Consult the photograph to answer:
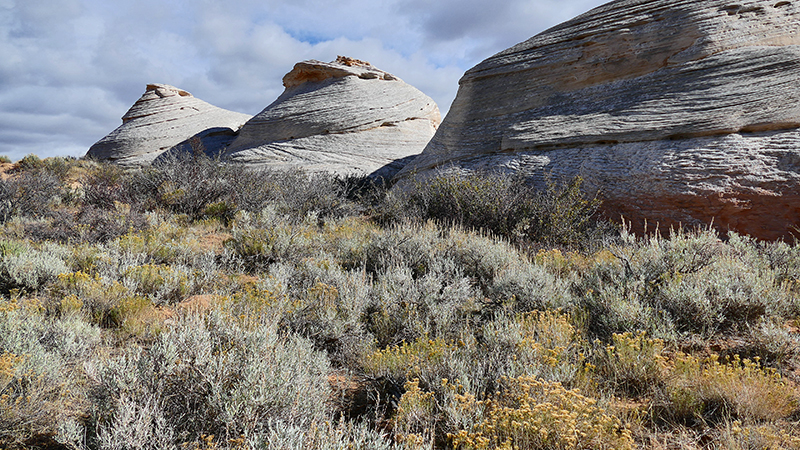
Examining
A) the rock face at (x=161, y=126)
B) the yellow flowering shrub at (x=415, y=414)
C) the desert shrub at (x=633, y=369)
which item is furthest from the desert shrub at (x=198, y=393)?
the rock face at (x=161, y=126)

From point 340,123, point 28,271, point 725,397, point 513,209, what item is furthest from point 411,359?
point 340,123

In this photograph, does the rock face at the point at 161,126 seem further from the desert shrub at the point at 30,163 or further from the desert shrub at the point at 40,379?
the desert shrub at the point at 40,379

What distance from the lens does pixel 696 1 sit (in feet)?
26.5

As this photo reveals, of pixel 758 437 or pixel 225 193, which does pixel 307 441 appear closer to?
pixel 758 437

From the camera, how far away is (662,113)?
7.50 m

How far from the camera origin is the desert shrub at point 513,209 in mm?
6609

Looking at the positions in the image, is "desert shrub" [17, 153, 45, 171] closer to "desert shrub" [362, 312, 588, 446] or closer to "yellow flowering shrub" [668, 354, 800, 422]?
"desert shrub" [362, 312, 588, 446]

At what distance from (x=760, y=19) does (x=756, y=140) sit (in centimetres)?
301

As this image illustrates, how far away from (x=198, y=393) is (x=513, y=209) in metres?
5.94

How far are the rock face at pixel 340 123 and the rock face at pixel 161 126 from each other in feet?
11.7

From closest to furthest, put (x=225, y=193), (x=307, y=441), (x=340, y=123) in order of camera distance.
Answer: (x=307, y=441), (x=225, y=193), (x=340, y=123)

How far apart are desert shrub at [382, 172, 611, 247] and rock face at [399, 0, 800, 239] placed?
30.9 inches

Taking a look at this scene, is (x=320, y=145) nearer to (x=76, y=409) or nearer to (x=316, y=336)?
(x=316, y=336)

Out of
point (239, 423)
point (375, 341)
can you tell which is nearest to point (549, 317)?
point (375, 341)
